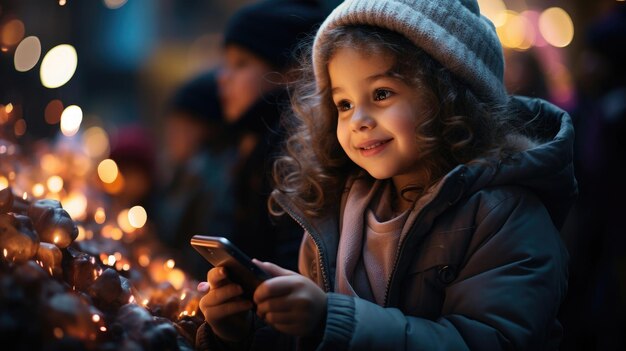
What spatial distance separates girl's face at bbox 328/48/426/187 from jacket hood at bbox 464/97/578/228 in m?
0.18

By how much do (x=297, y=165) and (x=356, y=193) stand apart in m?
0.30

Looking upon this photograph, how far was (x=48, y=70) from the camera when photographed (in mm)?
2723

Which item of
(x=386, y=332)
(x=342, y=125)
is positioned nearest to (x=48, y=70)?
(x=342, y=125)

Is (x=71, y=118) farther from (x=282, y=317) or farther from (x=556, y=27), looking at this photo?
(x=556, y=27)

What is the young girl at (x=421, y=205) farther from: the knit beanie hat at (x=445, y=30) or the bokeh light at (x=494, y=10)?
the bokeh light at (x=494, y=10)

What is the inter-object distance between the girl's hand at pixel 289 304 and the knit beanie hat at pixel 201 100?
12.8 ft

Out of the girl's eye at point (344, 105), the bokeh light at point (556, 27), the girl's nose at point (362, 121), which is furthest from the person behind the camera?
the bokeh light at point (556, 27)

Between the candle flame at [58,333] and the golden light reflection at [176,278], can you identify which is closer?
the candle flame at [58,333]

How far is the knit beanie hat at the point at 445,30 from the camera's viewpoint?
1.89 metres

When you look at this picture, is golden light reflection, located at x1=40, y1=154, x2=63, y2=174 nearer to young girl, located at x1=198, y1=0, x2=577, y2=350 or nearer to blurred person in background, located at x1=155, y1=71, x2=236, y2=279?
blurred person in background, located at x1=155, y1=71, x2=236, y2=279

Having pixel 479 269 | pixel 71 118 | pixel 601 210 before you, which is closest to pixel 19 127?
pixel 71 118

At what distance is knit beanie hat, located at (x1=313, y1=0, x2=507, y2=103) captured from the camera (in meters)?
1.89

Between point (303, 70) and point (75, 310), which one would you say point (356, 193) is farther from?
point (75, 310)

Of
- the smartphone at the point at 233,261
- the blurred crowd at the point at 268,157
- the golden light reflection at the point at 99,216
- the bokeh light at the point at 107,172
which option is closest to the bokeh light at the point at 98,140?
the blurred crowd at the point at 268,157
